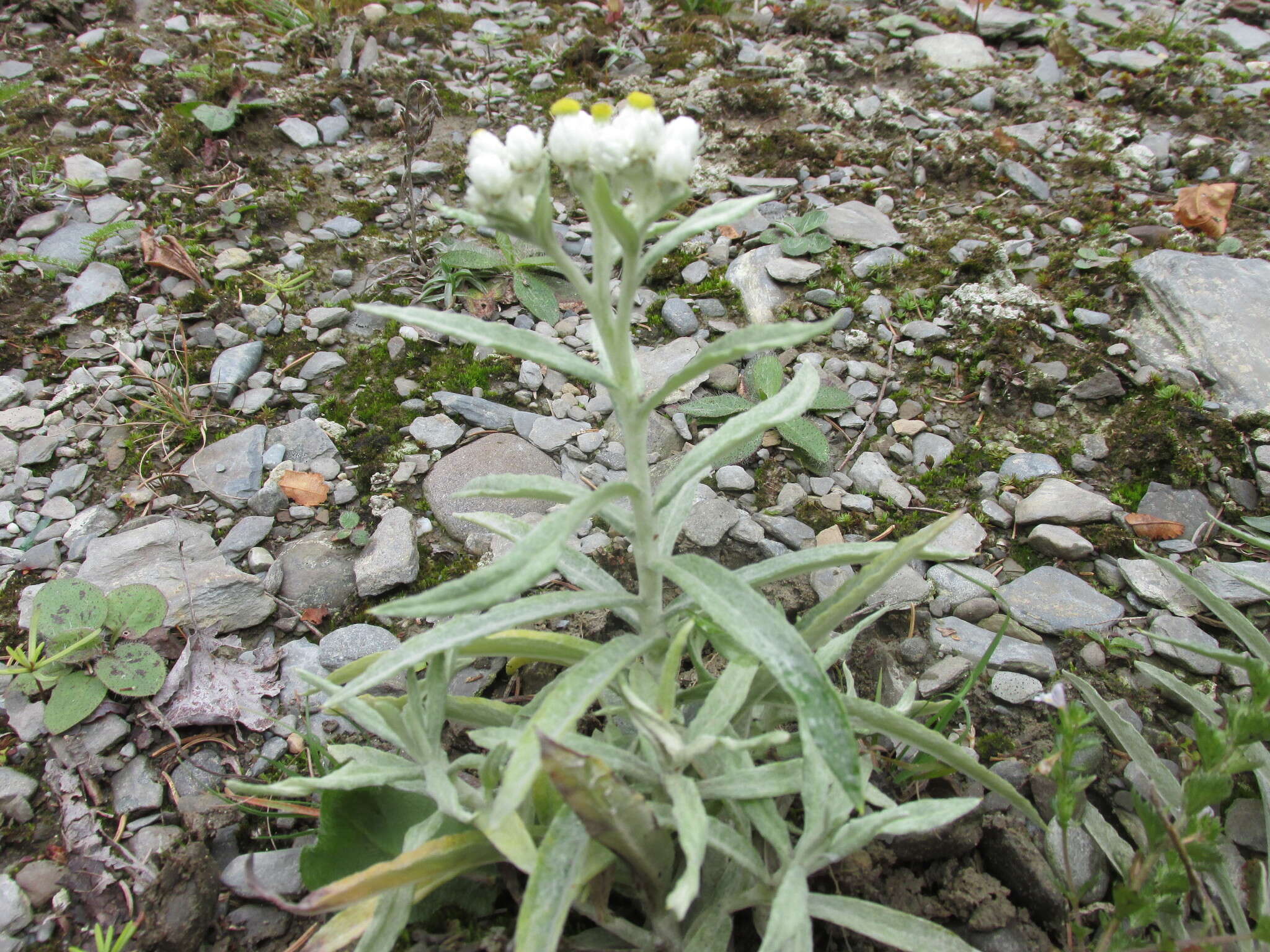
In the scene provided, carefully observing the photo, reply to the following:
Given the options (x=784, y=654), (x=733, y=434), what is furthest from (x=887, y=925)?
(x=733, y=434)

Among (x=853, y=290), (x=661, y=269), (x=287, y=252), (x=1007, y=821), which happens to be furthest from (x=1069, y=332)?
(x=287, y=252)

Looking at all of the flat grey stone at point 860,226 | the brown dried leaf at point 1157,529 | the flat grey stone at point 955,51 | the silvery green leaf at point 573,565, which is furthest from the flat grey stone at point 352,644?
the flat grey stone at point 955,51

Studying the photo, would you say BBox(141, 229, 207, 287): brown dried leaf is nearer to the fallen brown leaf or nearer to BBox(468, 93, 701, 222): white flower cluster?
the fallen brown leaf

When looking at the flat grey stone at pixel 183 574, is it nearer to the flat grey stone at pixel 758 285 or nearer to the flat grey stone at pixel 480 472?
the flat grey stone at pixel 480 472

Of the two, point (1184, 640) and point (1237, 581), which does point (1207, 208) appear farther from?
point (1184, 640)

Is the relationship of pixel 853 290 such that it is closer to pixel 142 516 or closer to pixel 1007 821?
pixel 1007 821

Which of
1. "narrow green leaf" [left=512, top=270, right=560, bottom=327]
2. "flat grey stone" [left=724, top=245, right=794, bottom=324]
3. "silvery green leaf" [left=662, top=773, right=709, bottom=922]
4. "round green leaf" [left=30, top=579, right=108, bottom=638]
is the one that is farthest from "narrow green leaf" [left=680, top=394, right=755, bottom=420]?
"round green leaf" [left=30, top=579, right=108, bottom=638]

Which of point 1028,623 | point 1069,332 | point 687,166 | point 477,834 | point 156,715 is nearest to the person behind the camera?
point 687,166
